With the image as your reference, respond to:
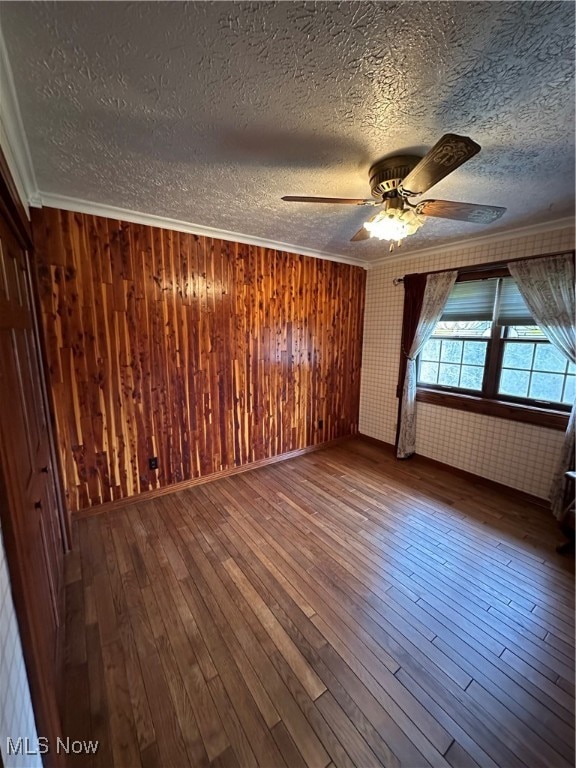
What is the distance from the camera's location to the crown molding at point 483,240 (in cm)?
247

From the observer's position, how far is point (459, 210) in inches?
67.1

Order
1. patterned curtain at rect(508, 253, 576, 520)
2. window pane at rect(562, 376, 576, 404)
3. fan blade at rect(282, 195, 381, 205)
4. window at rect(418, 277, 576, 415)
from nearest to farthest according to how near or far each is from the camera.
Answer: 1. fan blade at rect(282, 195, 381, 205)
2. patterned curtain at rect(508, 253, 576, 520)
3. window pane at rect(562, 376, 576, 404)
4. window at rect(418, 277, 576, 415)

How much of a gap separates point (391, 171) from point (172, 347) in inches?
Result: 85.7

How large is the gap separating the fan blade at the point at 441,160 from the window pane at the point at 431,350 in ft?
7.76

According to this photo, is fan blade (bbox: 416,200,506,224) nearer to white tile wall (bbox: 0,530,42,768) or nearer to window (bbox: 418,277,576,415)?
window (bbox: 418,277,576,415)

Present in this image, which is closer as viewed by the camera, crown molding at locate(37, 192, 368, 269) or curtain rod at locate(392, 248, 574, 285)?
crown molding at locate(37, 192, 368, 269)

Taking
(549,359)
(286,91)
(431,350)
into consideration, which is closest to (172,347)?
(286,91)

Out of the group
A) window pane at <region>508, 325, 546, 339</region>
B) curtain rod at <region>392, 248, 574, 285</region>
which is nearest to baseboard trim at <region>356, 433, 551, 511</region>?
window pane at <region>508, 325, 546, 339</region>

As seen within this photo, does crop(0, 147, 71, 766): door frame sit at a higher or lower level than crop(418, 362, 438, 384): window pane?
lower

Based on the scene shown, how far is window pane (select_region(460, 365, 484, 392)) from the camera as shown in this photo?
3.16m

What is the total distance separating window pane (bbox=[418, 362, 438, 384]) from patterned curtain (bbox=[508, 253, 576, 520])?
1119 mm

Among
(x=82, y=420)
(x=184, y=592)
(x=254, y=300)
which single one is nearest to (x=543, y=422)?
(x=254, y=300)

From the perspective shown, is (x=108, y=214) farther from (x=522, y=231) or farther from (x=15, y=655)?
(x=522, y=231)

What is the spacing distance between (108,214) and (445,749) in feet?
→ 12.0
